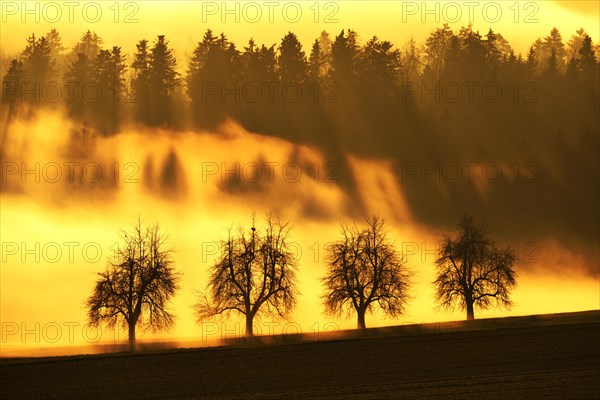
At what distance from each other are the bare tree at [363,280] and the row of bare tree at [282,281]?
0.30ft

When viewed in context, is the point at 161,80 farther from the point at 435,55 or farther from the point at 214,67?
the point at 435,55

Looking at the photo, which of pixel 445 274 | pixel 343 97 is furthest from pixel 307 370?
pixel 343 97

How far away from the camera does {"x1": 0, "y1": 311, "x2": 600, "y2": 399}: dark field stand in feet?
161

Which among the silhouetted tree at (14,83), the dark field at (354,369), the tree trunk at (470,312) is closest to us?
the dark field at (354,369)

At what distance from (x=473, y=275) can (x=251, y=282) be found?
2174 cm

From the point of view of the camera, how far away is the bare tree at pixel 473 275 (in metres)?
90.7

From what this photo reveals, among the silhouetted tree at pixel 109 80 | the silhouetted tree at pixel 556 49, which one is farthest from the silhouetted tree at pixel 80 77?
the silhouetted tree at pixel 556 49

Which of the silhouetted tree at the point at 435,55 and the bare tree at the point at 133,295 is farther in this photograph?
the silhouetted tree at the point at 435,55

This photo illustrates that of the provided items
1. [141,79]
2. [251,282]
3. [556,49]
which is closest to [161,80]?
[141,79]

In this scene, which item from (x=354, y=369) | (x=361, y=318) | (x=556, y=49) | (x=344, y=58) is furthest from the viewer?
(x=556, y=49)

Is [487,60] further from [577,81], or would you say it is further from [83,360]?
[83,360]

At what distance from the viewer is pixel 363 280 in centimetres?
8944

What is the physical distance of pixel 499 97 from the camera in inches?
6053

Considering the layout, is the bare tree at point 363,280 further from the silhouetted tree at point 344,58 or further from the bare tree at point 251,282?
the silhouetted tree at point 344,58
